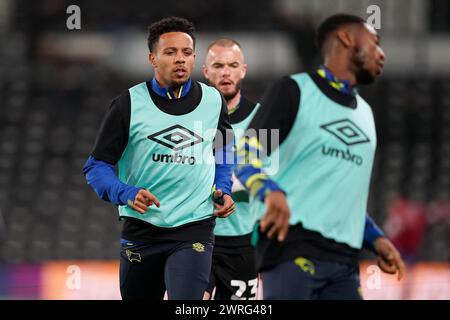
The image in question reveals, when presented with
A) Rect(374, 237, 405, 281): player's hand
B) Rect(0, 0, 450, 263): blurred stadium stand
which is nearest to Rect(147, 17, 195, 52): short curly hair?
Rect(374, 237, 405, 281): player's hand

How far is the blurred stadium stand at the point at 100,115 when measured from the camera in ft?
44.9

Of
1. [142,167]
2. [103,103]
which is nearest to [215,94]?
[142,167]

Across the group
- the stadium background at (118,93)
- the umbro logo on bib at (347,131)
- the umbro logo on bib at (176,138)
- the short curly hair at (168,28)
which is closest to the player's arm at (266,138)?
the umbro logo on bib at (347,131)

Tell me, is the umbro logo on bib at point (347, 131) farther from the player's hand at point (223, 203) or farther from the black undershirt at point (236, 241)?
the black undershirt at point (236, 241)

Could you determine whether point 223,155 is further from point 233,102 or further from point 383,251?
point 233,102

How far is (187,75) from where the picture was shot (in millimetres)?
5430

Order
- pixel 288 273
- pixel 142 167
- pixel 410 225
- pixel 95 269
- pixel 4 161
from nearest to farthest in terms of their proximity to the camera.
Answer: pixel 288 273
pixel 142 167
pixel 95 269
pixel 410 225
pixel 4 161

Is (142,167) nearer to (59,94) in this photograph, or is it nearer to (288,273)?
(288,273)

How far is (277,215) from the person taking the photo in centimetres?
426

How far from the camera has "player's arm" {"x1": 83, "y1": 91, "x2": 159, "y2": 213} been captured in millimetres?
5215

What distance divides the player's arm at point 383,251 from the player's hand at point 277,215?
809 mm

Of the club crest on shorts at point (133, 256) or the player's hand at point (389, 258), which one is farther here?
the club crest on shorts at point (133, 256)
